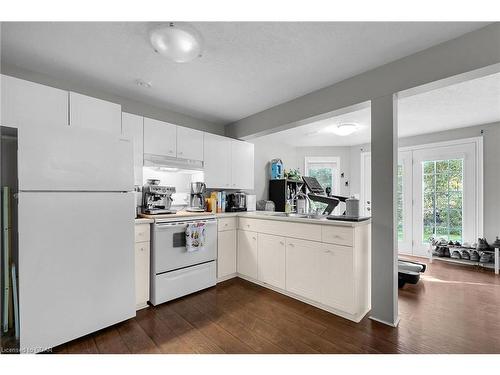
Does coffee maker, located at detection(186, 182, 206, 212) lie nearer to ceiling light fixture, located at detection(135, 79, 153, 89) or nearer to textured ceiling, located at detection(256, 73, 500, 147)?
ceiling light fixture, located at detection(135, 79, 153, 89)

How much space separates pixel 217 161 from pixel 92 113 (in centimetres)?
162

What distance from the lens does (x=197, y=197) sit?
3.15m

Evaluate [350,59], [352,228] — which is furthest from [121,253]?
[350,59]

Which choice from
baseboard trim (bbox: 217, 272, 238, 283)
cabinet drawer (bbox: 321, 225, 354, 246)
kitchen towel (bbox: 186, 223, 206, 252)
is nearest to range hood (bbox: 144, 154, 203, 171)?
kitchen towel (bbox: 186, 223, 206, 252)

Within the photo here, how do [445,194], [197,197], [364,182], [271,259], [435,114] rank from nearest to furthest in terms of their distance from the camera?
[271,259], [197,197], [435,114], [445,194], [364,182]

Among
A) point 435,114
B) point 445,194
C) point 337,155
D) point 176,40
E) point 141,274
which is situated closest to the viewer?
point 176,40

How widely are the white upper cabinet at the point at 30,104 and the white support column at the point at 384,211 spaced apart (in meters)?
2.64

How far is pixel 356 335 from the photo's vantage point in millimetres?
1847

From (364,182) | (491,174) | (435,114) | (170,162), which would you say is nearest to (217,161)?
(170,162)

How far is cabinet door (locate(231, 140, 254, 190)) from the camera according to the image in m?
3.61

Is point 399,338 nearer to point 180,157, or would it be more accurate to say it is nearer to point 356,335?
point 356,335

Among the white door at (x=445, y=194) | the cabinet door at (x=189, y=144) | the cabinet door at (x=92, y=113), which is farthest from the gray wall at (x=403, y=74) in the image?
the white door at (x=445, y=194)

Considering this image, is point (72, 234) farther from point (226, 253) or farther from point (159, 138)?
point (226, 253)

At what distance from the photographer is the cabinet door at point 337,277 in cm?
208
